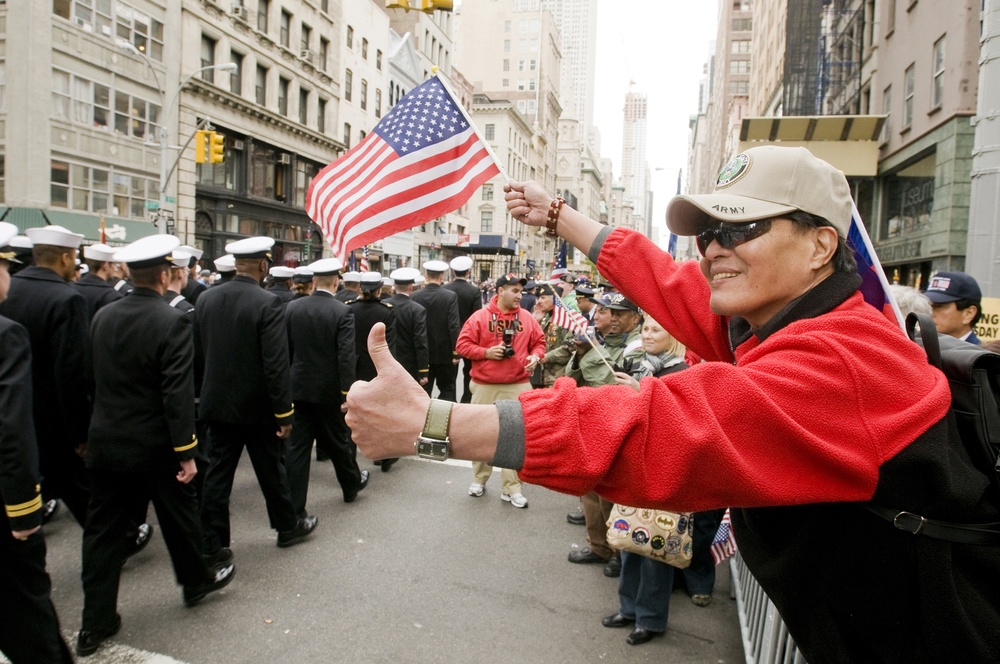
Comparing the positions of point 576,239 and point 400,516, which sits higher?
point 576,239

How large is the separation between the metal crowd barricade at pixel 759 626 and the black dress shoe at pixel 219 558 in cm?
371

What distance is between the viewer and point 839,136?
21.6m

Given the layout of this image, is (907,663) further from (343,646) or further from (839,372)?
(343,646)

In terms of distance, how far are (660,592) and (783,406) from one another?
332cm

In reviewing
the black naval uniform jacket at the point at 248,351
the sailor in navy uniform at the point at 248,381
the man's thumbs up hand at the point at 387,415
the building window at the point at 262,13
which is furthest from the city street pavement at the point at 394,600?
the building window at the point at 262,13

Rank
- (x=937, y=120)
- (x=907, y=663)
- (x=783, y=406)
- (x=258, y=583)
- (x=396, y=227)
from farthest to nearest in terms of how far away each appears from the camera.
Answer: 1. (x=937, y=120)
2. (x=258, y=583)
3. (x=396, y=227)
4. (x=907, y=663)
5. (x=783, y=406)

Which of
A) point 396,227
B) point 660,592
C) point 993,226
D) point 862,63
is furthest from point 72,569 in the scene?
point 862,63

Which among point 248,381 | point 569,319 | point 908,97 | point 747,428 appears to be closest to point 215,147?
point 248,381

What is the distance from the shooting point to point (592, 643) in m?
4.10

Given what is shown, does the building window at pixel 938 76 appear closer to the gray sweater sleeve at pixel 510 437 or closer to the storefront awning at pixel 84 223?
the gray sweater sleeve at pixel 510 437

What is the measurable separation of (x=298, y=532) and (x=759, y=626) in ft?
12.3

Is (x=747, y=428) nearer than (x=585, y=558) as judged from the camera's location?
Yes

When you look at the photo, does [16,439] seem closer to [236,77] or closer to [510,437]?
[510,437]

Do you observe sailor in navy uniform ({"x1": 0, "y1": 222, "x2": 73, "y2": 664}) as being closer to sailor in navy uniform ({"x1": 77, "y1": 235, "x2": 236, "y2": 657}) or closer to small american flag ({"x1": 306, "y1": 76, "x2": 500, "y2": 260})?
sailor in navy uniform ({"x1": 77, "y1": 235, "x2": 236, "y2": 657})
